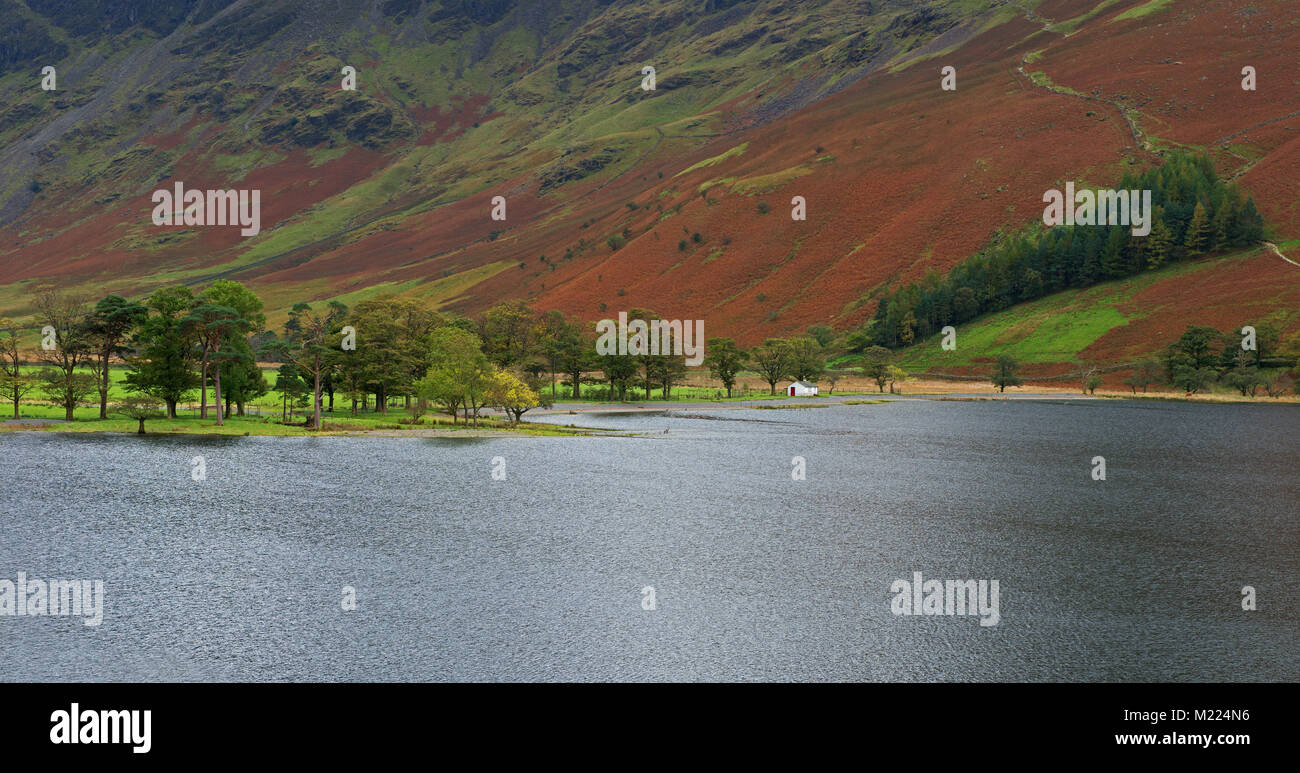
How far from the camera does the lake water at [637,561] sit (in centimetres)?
2925

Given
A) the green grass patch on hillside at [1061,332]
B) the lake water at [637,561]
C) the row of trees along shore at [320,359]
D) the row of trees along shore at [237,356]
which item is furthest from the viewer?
the green grass patch on hillside at [1061,332]

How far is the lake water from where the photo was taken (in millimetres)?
29250

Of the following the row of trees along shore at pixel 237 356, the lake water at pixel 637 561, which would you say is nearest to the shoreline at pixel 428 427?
the row of trees along shore at pixel 237 356

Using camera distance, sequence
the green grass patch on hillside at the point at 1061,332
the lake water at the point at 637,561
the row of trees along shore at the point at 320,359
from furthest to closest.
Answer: the green grass patch on hillside at the point at 1061,332 → the row of trees along shore at the point at 320,359 → the lake water at the point at 637,561

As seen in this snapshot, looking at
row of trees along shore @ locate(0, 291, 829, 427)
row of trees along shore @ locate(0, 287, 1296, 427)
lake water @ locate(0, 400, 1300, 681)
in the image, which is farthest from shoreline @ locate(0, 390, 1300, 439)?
lake water @ locate(0, 400, 1300, 681)

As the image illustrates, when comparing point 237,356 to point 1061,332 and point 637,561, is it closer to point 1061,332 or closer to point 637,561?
point 637,561

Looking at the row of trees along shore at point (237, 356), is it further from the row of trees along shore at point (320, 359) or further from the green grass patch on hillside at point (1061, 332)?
the green grass patch on hillside at point (1061, 332)

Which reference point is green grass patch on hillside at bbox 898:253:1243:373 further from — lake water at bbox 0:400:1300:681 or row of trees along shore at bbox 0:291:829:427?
lake water at bbox 0:400:1300:681

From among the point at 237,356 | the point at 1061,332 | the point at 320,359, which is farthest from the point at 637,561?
the point at 1061,332

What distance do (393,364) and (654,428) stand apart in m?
35.6

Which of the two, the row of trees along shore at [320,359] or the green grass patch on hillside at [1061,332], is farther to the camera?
the green grass patch on hillside at [1061,332]

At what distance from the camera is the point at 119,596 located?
35031 millimetres
